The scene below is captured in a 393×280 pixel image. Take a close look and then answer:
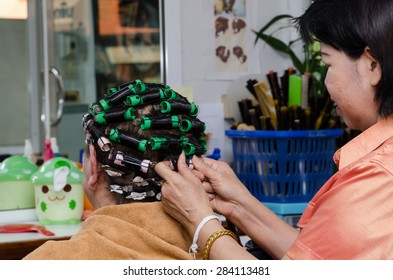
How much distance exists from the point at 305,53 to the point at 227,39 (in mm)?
313

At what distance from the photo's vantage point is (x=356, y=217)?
Answer: 0.94 metres

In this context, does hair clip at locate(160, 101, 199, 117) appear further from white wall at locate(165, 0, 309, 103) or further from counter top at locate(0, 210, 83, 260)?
white wall at locate(165, 0, 309, 103)

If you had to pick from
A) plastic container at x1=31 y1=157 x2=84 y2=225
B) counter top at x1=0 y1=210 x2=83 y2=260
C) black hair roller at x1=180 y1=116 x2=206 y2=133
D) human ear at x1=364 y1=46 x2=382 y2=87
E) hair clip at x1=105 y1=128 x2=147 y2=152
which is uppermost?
human ear at x1=364 y1=46 x2=382 y2=87

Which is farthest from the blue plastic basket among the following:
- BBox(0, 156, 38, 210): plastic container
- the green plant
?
BBox(0, 156, 38, 210): plastic container

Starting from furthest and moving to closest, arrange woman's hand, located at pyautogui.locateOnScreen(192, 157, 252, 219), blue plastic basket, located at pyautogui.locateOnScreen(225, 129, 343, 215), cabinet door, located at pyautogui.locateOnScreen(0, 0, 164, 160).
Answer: cabinet door, located at pyautogui.locateOnScreen(0, 0, 164, 160)
blue plastic basket, located at pyautogui.locateOnScreen(225, 129, 343, 215)
woman's hand, located at pyautogui.locateOnScreen(192, 157, 252, 219)

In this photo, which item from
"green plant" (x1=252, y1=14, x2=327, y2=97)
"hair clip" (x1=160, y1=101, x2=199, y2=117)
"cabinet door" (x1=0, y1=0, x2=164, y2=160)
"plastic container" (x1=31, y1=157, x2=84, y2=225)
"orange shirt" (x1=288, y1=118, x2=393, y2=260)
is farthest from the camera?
"cabinet door" (x1=0, y1=0, x2=164, y2=160)

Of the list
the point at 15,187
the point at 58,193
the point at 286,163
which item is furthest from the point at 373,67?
the point at 15,187

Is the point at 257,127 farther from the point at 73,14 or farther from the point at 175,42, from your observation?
the point at 73,14

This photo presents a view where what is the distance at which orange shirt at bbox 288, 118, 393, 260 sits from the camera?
37.2 inches

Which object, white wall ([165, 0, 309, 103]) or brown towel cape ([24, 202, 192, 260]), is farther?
white wall ([165, 0, 309, 103])

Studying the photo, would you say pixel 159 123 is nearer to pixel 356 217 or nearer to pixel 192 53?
pixel 356 217

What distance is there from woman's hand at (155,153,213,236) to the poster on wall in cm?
136

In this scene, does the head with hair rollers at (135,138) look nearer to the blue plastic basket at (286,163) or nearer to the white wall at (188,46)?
the blue plastic basket at (286,163)

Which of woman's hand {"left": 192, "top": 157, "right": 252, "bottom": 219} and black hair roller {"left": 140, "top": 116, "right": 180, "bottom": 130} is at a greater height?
black hair roller {"left": 140, "top": 116, "right": 180, "bottom": 130}
